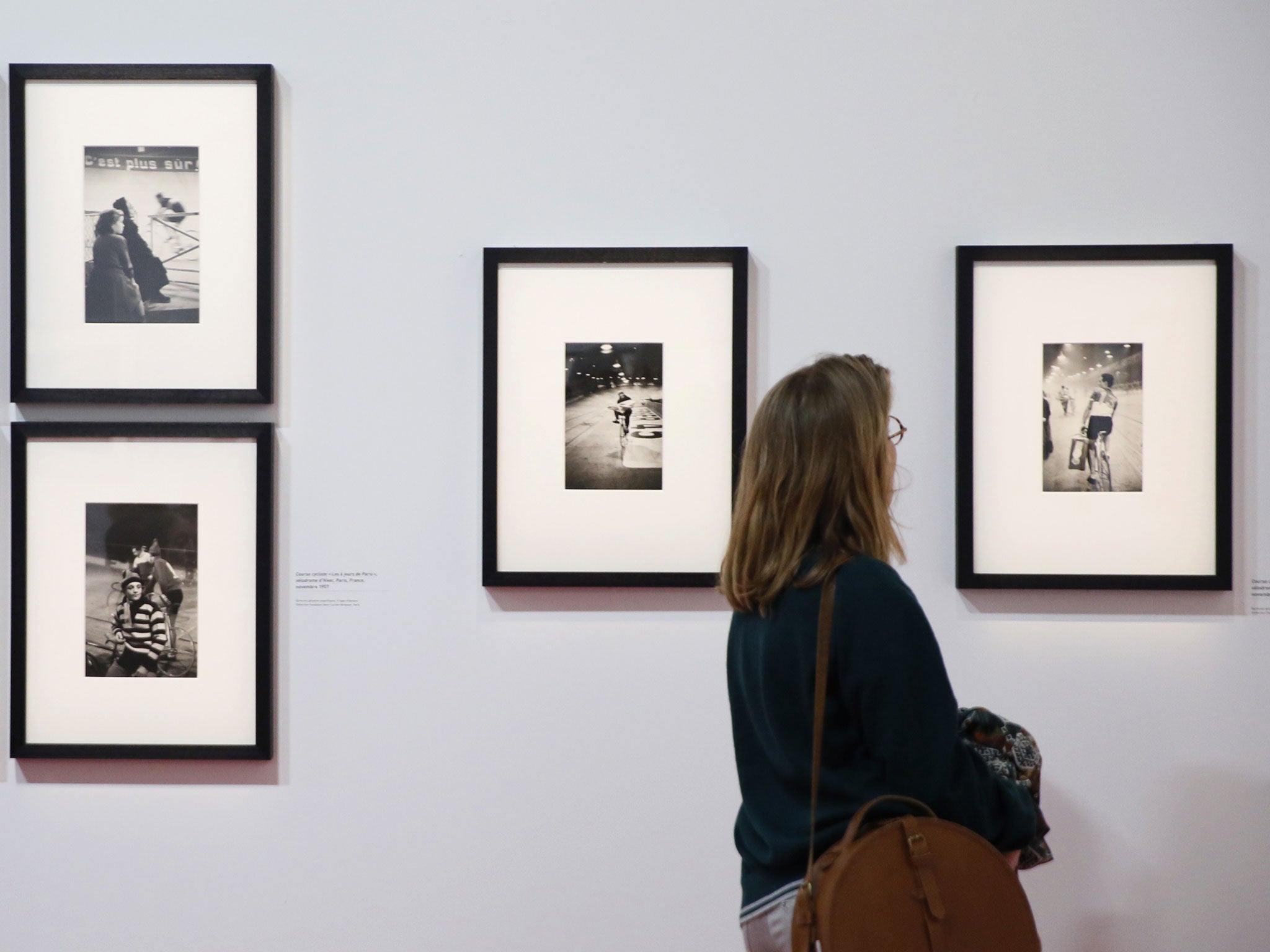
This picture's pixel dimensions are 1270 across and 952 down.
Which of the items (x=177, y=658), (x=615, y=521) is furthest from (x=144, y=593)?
(x=615, y=521)

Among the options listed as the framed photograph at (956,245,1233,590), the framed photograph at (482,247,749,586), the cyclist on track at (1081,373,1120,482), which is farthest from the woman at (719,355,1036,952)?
the cyclist on track at (1081,373,1120,482)

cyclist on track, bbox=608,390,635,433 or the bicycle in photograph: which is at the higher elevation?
cyclist on track, bbox=608,390,635,433

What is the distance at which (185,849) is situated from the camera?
1896 millimetres

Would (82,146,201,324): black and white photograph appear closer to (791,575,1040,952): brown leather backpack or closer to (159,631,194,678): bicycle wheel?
(159,631,194,678): bicycle wheel

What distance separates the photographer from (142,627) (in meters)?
1.89

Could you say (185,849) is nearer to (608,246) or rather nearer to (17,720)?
(17,720)

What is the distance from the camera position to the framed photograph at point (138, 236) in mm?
1874

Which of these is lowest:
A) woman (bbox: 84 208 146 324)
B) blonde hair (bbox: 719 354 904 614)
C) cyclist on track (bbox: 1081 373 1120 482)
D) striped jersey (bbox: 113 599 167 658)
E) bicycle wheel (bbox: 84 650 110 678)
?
bicycle wheel (bbox: 84 650 110 678)

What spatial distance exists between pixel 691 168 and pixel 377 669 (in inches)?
46.9

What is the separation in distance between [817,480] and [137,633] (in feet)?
4.79

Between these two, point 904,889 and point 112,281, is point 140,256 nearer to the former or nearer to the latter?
point 112,281

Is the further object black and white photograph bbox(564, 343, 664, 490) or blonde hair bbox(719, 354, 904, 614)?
black and white photograph bbox(564, 343, 664, 490)

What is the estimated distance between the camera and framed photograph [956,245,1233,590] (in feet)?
6.04

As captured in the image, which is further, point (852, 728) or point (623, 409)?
point (623, 409)
